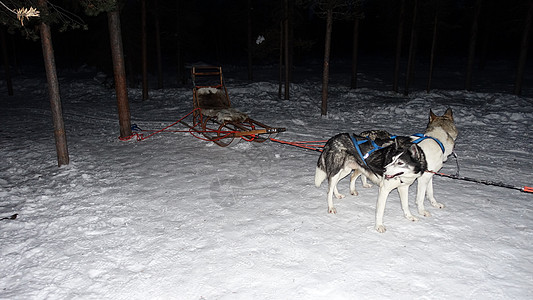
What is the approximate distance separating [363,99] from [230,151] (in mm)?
11730

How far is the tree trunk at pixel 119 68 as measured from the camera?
8.27 metres

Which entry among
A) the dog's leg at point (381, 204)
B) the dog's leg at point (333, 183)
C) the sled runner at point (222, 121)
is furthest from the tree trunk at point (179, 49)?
the dog's leg at point (381, 204)

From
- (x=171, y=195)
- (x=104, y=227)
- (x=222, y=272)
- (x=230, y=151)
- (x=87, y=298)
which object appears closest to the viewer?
(x=87, y=298)

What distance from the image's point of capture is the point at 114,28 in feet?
27.2

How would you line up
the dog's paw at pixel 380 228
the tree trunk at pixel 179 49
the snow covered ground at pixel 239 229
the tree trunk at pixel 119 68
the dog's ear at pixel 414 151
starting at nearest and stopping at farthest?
the snow covered ground at pixel 239 229, the dog's ear at pixel 414 151, the dog's paw at pixel 380 228, the tree trunk at pixel 119 68, the tree trunk at pixel 179 49

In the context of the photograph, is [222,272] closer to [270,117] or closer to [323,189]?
[323,189]

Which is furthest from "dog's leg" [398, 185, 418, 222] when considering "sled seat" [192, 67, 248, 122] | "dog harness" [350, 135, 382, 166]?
"sled seat" [192, 67, 248, 122]

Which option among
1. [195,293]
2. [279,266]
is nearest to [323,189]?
[279,266]

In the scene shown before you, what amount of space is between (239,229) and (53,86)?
5098 mm

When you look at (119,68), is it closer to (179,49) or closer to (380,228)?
(380,228)

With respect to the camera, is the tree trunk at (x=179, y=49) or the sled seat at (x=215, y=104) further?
the tree trunk at (x=179, y=49)

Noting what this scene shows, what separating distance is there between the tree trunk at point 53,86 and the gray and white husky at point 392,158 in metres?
5.55

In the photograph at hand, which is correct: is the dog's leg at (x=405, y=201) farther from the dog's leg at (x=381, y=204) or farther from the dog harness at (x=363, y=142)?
the dog harness at (x=363, y=142)

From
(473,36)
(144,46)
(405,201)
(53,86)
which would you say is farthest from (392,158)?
(473,36)
